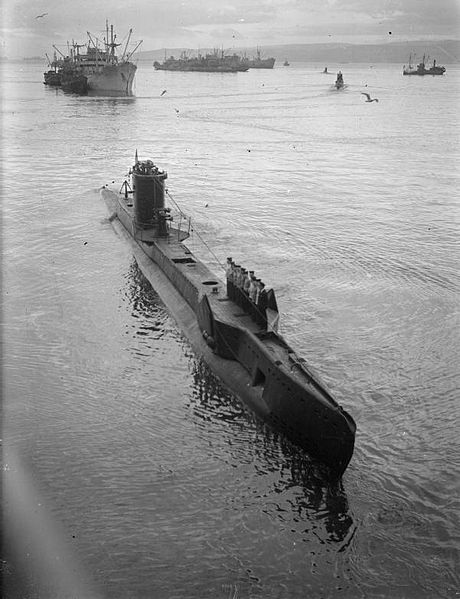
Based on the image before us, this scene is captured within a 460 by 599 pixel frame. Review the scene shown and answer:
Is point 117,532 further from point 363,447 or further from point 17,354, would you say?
point 17,354

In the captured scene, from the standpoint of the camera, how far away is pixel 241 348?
21.0m

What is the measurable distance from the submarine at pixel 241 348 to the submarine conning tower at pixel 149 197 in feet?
0.18

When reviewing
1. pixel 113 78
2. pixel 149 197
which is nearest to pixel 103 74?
pixel 113 78

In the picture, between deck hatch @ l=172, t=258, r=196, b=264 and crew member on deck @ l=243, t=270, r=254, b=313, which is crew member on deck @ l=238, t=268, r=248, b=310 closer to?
crew member on deck @ l=243, t=270, r=254, b=313

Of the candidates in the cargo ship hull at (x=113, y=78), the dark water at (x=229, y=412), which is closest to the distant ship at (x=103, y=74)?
the cargo ship hull at (x=113, y=78)

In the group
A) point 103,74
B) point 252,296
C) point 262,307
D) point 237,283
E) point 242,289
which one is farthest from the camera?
point 103,74

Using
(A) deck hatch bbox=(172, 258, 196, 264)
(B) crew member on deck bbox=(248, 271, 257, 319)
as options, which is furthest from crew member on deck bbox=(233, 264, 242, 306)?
(A) deck hatch bbox=(172, 258, 196, 264)

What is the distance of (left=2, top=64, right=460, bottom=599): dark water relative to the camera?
14508 millimetres

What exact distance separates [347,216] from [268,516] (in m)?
33.0

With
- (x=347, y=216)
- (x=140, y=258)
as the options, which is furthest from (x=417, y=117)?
(x=140, y=258)

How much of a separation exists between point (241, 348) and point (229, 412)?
2233 millimetres

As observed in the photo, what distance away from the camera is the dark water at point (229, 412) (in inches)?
571

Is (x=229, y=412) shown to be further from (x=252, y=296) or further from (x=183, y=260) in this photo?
(x=183, y=260)

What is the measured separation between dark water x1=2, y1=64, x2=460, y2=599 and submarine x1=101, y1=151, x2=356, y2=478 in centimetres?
65
